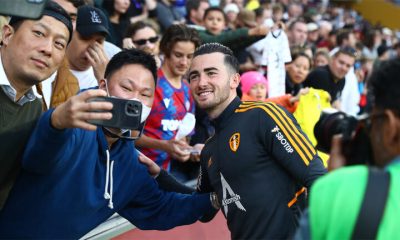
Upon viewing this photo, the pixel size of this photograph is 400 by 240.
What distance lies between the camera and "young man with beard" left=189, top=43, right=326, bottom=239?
9.55 ft

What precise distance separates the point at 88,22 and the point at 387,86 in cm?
283

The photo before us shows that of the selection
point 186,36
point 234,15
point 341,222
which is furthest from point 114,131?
point 234,15

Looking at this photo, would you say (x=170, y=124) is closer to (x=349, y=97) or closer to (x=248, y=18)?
(x=349, y=97)

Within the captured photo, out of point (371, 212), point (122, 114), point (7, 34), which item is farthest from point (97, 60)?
point (371, 212)

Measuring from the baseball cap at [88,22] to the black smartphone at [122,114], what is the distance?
1992mm

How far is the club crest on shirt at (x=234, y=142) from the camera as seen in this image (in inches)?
119

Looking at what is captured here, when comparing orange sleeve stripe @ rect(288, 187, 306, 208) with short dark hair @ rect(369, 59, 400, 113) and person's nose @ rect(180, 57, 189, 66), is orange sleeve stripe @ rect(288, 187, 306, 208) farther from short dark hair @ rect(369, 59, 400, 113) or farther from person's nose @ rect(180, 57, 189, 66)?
person's nose @ rect(180, 57, 189, 66)

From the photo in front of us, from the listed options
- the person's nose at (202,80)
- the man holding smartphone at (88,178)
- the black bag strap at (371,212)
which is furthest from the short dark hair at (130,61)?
the black bag strap at (371,212)

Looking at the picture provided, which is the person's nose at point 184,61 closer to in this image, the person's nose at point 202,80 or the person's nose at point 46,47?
the person's nose at point 202,80

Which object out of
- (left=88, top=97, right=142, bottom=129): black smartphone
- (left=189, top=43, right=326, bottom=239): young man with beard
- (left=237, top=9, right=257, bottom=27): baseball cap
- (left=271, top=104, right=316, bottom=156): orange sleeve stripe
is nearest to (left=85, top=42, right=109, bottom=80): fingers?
(left=189, top=43, right=326, bottom=239): young man with beard

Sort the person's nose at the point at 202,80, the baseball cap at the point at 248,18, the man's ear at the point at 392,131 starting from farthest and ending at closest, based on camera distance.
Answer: the baseball cap at the point at 248,18 < the person's nose at the point at 202,80 < the man's ear at the point at 392,131

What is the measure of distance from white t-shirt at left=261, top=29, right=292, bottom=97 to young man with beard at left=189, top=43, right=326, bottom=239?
2.67m

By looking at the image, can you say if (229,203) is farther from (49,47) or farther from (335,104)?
(335,104)

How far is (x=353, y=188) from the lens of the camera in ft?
5.19
